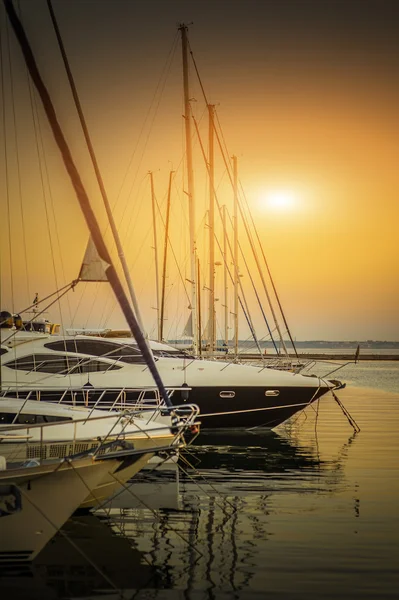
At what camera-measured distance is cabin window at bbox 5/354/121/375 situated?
1077 inches

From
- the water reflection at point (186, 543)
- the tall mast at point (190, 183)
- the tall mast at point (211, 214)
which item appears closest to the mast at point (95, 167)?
the water reflection at point (186, 543)

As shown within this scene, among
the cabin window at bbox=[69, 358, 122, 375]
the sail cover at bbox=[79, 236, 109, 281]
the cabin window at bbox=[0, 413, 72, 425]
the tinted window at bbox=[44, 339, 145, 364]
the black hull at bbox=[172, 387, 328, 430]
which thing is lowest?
the black hull at bbox=[172, 387, 328, 430]

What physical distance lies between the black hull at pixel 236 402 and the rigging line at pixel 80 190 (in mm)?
11737

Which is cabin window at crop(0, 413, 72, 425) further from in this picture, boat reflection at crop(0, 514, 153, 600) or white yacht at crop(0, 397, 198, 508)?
boat reflection at crop(0, 514, 153, 600)

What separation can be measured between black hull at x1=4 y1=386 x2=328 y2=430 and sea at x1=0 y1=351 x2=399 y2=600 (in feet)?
15.4

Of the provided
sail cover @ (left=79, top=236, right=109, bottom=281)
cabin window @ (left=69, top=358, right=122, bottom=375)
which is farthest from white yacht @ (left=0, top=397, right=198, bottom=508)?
cabin window @ (left=69, top=358, right=122, bottom=375)

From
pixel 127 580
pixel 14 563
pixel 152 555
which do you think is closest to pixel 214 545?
pixel 152 555

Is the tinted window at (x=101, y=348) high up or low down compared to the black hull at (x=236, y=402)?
up

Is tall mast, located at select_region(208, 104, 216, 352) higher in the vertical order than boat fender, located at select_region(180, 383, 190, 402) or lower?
higher

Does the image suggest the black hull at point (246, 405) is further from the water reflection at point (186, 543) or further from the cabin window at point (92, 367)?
the water reflection at point (186, 543)

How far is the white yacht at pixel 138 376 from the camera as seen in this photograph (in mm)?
27016

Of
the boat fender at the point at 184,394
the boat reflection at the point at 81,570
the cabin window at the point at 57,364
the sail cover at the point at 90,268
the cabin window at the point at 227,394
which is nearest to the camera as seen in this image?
the boat reflection at the point at 81,570

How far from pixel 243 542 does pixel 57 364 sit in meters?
→ 14.9

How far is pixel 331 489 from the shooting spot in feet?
60.7
